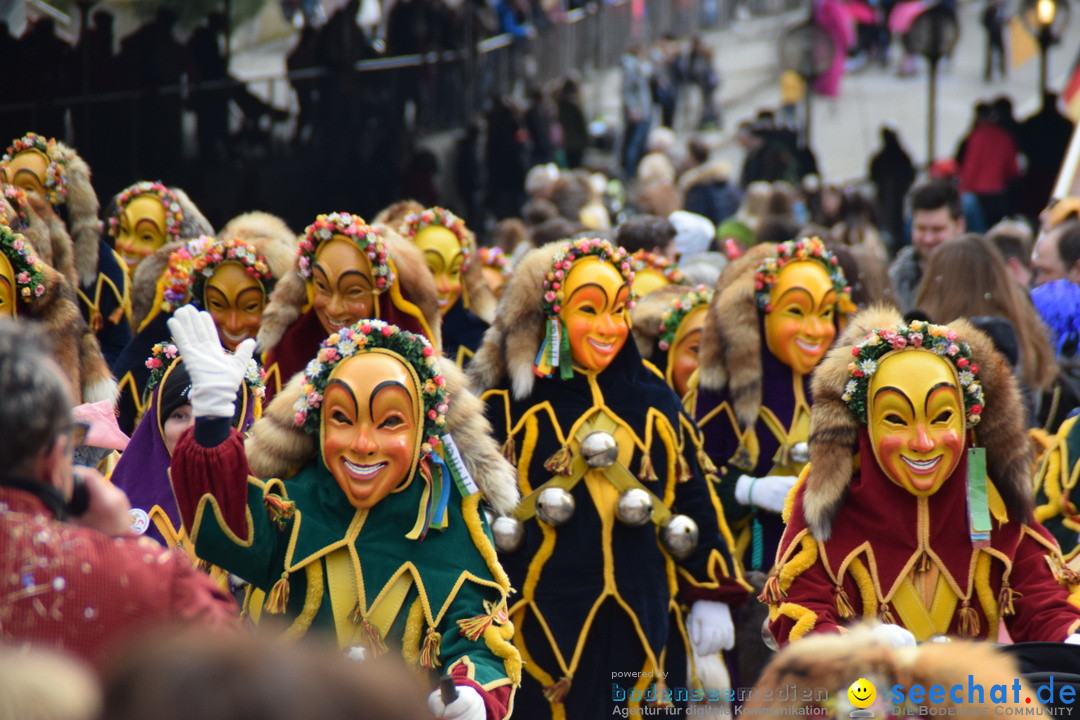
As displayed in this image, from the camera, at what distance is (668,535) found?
18.3 ft

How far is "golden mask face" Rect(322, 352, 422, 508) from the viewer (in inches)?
166

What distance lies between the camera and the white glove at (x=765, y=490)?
6078 mm

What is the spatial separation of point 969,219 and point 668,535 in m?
8.43

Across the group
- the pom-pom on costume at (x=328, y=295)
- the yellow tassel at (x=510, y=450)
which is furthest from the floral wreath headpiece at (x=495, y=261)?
the yellow tassel at (x=510, y=450)

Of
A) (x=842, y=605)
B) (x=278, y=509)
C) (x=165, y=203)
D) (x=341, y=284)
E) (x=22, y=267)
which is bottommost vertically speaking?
(x=842, y=605)

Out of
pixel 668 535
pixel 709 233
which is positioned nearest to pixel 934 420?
pixel 668 535

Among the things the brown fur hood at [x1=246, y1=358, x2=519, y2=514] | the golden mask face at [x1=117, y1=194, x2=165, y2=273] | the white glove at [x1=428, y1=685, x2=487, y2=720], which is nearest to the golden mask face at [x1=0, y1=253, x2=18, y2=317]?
the brown fur hood at [x1=246, y1=358, x2=519, y2=514]

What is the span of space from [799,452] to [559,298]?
1.33 metres

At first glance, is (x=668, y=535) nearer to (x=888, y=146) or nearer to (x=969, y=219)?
(x=969, y=219)

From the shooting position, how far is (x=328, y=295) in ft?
21.1

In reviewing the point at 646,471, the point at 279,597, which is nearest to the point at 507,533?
the point at 646,471

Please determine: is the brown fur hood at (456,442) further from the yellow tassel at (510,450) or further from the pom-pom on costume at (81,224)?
the pom-pom on costume at (81,224)

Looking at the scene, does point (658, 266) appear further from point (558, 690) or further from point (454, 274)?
point (558, 690)

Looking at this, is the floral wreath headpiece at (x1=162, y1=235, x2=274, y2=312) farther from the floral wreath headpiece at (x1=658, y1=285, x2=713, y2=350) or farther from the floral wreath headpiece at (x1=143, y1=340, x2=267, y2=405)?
the floral wreath headpiece at (x1=658, y1=285, x2=713, y2=350)
